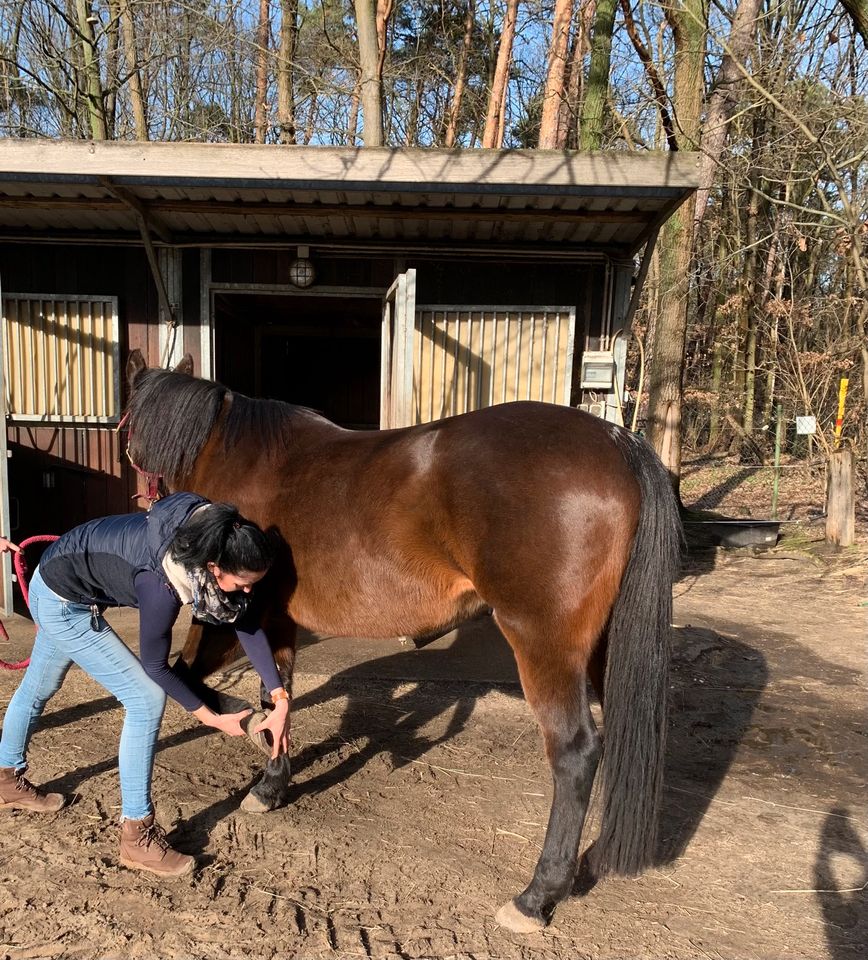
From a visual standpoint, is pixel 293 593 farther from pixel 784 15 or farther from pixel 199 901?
pixel 784 15

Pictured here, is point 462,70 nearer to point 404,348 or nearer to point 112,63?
point 112,63

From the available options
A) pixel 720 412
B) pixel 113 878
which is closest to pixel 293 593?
pixel 113 878

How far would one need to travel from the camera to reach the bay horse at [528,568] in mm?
2141

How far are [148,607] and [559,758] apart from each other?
1333mm

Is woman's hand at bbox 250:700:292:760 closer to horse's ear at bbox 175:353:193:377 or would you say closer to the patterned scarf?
the patterned scarf

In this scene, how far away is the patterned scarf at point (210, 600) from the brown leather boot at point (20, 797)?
112 cm

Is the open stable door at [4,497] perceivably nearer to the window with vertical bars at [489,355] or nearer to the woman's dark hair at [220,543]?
the window with vertical bars at [489,355]

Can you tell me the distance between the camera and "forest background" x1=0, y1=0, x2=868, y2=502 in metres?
7.61

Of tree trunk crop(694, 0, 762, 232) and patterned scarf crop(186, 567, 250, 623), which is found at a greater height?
tree trunk crop(694, 0, 762, 232)

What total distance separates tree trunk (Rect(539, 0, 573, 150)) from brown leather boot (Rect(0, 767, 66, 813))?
30.2ft

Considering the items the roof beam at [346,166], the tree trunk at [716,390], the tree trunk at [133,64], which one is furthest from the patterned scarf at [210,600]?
the tree trunk at [716,390]

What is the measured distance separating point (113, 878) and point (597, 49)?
9559 millimetres

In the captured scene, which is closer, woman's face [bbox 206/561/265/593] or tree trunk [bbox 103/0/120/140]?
woman's face [bbox 206/561/265/593]

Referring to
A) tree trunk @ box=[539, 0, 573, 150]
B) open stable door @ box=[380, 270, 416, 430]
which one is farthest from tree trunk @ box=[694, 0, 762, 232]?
open stable door @ box=[380, 270, 416, 430]
